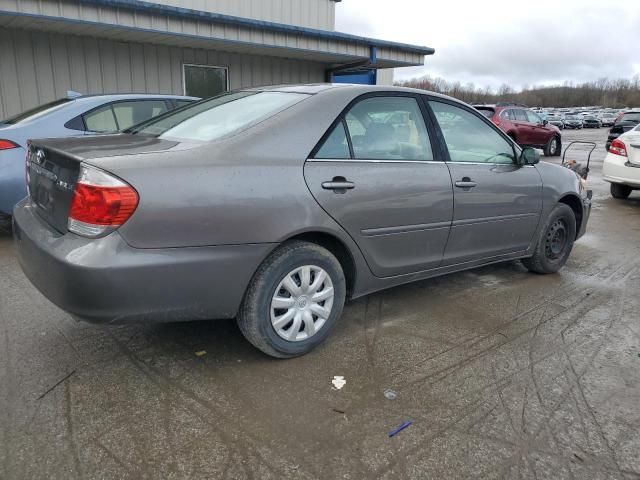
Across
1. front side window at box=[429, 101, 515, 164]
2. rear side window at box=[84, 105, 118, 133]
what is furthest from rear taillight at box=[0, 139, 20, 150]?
front side window at box=[429, 101, 515, 164]

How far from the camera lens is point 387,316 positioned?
3.77m

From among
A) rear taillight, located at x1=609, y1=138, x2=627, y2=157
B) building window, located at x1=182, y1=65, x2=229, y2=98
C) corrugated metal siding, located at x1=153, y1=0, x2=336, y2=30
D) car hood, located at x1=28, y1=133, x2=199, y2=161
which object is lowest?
rear taillight, located at x1=609, y1=138, x2=627, y2=157

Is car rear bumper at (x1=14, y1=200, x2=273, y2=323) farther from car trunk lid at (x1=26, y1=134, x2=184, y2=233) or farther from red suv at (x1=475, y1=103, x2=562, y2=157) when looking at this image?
red suv at (x1=475, y1=103, x2=562, y2=157)

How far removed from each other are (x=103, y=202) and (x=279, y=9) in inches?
468

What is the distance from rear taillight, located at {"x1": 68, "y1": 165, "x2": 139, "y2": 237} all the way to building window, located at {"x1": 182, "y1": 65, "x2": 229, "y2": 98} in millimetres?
8556

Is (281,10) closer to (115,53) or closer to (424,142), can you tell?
(115,53)

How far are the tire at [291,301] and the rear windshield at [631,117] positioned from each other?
18.7 metres

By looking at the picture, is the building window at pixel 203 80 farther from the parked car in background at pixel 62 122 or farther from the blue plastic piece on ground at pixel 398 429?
the blue plastic piece on ground at pixel 398 429

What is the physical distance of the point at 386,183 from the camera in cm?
324

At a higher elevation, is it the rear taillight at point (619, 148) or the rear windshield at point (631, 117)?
the rear windshield at point (631, 117)

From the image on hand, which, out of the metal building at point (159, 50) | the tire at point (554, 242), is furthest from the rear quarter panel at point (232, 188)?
the metal building at point (159, 50)

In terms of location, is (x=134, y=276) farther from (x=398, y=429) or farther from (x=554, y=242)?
(x=554, y=242)

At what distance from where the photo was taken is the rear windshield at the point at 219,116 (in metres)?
3.00

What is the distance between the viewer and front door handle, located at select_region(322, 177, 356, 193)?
9.70 feet
